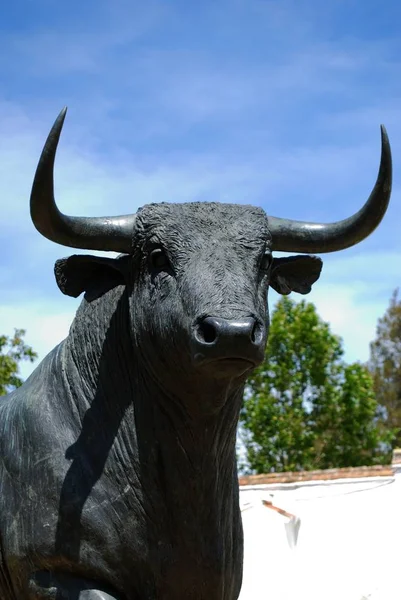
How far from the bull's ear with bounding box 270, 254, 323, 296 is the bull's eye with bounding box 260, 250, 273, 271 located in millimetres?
364

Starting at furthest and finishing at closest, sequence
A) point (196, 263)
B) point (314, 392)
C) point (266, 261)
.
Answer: point (314, 392) → point (266, 261) → point (196, 263)

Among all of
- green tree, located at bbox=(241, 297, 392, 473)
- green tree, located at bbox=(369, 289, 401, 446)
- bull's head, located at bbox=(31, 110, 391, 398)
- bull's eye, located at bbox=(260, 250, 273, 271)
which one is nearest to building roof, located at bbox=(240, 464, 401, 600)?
bull's head, located at bbox=(31, 110, 391, 398)

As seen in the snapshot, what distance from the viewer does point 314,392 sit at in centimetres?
3506

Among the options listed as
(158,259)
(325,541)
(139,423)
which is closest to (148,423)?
(139,423)

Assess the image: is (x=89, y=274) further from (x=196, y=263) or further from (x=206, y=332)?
(x=206, y=332)

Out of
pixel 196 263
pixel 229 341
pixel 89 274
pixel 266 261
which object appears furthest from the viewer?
pixel 89 274

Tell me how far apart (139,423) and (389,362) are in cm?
4606

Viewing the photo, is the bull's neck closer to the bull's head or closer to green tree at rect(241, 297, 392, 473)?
the bull's head

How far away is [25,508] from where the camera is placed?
538cm

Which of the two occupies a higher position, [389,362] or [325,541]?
[389,362]

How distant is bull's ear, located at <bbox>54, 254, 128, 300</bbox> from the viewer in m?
5.62

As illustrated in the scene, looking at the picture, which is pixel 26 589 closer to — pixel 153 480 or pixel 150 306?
pixel 153 480

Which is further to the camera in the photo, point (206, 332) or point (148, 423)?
point (148, 423)

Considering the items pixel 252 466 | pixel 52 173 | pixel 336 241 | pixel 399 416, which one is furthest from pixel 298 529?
pixel 399 416
